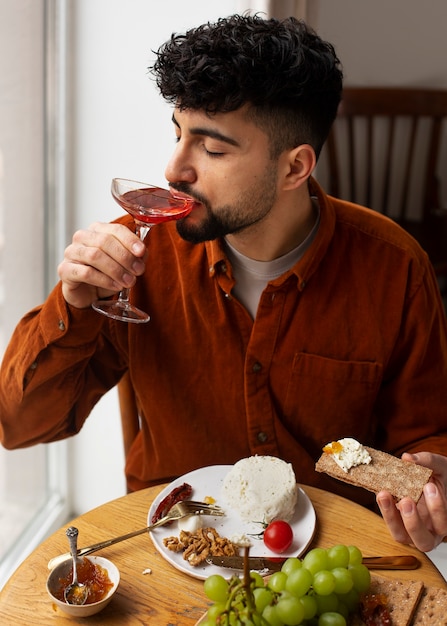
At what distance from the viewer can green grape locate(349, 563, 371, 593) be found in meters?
1.30

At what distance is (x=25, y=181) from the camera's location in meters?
2.36

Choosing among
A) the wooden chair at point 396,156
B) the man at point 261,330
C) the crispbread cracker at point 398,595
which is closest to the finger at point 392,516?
the crispbread cracker at point 398,595

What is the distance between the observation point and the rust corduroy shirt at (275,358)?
1825mm

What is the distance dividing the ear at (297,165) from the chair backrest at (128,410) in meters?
0.61

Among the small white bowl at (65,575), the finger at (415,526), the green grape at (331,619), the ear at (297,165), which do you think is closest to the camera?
the green grape at (331,619)

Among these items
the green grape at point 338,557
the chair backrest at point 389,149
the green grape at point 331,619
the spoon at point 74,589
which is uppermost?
the chair backrest at point 389,149

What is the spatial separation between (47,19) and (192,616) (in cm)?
177

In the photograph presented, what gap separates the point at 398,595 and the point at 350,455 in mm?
294

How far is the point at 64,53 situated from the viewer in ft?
7.80

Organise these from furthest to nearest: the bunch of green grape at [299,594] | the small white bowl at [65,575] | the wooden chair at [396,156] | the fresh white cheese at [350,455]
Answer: the wooden chair at [396,156] → the fresh white cheese at [350,455] → the small white bowl at [65,575] → the bunch of green grape at [299,594]

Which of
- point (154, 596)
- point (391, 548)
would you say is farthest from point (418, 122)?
point (154, 596)

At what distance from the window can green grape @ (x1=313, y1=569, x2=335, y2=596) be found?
4.71ft

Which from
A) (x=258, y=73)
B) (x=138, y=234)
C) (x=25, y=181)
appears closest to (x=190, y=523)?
(x=138, y=234)

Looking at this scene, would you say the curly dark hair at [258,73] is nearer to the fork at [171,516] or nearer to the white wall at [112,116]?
the white wall at [112,116]
